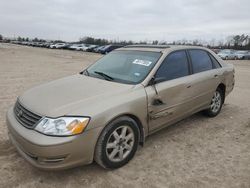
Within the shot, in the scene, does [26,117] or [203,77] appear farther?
[203,77]

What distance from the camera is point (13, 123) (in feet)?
10.7

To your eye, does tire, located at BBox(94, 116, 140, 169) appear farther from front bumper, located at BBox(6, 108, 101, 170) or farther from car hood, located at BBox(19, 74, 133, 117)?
car hood, located at BBox(19, 74, 133, 117)

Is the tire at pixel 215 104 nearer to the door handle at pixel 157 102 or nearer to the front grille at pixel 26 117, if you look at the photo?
the door handle at pixel 157 102

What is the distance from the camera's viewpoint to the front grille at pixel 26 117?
9.90ft

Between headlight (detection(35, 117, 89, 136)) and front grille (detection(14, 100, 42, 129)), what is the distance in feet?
0.40

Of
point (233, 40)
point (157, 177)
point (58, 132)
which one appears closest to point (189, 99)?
point (157, 177)

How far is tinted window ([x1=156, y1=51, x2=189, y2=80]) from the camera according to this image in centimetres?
403

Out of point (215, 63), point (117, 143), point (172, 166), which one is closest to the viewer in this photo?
point (117, 143)

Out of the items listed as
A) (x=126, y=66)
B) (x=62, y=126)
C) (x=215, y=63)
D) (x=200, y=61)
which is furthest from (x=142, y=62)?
(x=215, y=63)

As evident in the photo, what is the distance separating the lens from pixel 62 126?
9.46 feet

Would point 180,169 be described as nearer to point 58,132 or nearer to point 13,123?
point 58,132

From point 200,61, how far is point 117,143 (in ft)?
8.74

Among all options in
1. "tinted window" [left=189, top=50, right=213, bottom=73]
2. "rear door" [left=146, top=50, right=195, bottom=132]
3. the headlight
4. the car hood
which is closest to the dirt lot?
"rear door" [left=146, top=50, right=195, bottom=132]

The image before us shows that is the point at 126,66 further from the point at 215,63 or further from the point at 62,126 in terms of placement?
the point at 215,63
